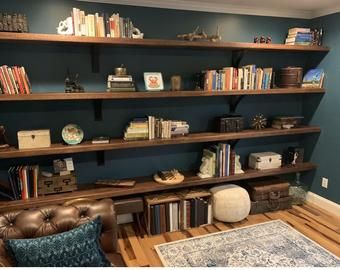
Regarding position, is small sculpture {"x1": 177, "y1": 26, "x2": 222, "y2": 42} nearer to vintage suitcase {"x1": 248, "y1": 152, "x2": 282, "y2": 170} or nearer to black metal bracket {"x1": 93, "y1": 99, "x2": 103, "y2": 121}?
black metal bracket {"x1": 93, "y1": 99, "x2": 103, "y2": 121}

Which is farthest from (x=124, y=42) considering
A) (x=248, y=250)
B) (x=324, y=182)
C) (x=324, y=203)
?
(x=324, y=203)

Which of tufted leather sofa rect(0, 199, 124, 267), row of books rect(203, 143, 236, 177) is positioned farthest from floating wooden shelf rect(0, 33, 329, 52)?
tufted leather sofa rect(0, 199, 124, 267)

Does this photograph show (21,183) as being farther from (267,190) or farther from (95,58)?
(267,190)

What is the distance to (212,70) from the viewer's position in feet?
9.70

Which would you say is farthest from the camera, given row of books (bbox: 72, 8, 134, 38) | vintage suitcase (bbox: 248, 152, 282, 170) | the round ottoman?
→ vintage suitcase (bbox: 248, 152, 282, 170)

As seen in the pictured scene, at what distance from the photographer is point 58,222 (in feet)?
5.13

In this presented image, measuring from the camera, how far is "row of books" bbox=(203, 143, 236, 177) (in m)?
2.97

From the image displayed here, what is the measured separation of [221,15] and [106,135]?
5.99ft

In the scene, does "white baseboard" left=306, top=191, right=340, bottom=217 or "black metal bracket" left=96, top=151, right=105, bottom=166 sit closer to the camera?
"black metal bracket" left=96, top=151, right=105, bottom=166

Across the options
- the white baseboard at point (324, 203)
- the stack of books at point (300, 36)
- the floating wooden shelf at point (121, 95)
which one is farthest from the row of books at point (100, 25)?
the white baseboard at point (324, 203)

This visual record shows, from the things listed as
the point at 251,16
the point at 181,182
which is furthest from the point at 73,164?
the point at 251,16

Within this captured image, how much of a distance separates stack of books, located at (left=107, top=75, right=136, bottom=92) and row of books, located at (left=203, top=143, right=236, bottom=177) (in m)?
1.12

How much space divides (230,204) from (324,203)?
136 cm

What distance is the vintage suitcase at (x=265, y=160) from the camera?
3240 millimetres
